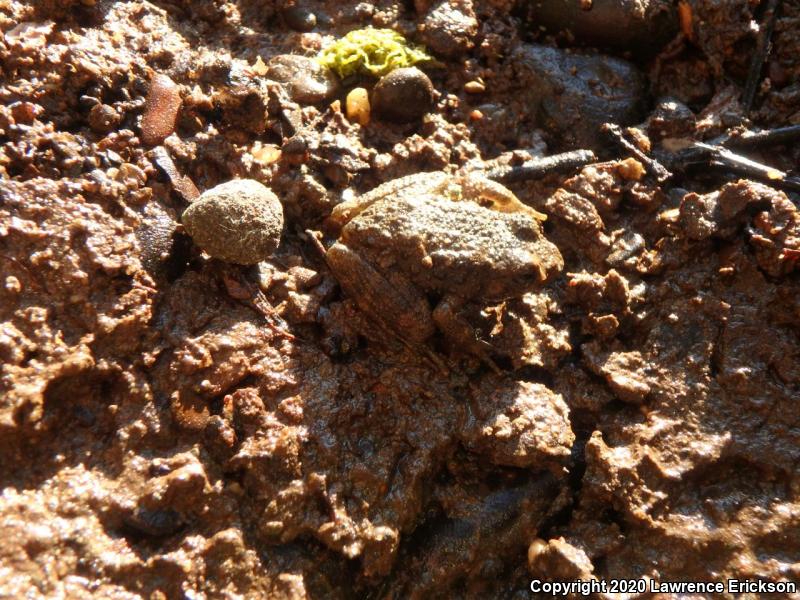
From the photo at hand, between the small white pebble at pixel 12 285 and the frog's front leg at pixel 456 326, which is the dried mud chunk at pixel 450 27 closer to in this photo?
the frog's front leg at pixel 456 326

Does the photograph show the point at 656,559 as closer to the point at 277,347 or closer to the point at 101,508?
the point at 277,347

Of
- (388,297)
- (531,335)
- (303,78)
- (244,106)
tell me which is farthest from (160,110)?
(531,335)

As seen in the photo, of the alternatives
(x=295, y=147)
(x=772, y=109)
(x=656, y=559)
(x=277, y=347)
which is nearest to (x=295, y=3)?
(x=295, y=147)

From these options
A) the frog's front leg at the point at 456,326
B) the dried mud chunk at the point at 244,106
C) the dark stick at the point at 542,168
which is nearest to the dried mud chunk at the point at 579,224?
the dark stick at the point at 542,168

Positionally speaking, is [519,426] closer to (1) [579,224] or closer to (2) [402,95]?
(1) [579,224]

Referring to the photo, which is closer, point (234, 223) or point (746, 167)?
point (234, 223)
